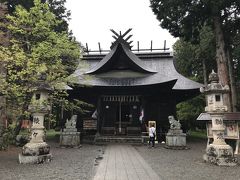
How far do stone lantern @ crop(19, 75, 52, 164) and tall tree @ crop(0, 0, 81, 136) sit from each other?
0.36 metres

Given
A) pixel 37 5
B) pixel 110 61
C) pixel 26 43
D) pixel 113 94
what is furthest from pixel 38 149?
pixel 110 61

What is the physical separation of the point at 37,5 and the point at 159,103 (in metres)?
13.0

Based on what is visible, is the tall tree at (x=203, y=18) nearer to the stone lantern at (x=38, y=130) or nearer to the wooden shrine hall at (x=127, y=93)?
the wooden shrine hall at (x=127, y=93)

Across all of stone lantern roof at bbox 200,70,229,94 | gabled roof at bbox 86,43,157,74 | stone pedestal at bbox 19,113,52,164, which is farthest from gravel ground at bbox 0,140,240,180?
gabled roof at bbox 86,43,157,74

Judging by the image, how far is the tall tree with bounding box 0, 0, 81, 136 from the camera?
33.6 feet

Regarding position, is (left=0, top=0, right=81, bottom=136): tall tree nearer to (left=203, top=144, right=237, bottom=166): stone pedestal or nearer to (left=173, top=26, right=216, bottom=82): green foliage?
(left=203, top=144, right=237, bottom=166): stone pedestal

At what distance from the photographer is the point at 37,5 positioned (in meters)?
11.1

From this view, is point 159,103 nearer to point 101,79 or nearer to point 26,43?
point 101,79

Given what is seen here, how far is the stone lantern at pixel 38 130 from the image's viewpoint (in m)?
9.70

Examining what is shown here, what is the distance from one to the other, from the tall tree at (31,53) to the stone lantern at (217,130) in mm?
6491

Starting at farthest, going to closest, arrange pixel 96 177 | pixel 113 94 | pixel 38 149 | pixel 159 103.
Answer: pixel 159 103
pixel 113 94
pixel 38 149
pixel 96 177

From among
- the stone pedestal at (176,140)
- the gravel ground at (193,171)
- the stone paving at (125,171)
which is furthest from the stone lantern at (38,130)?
the stone pedestal at (176,140)

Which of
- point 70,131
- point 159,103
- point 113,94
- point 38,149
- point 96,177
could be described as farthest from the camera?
point 159,103

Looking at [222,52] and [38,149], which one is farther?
[222,52]
